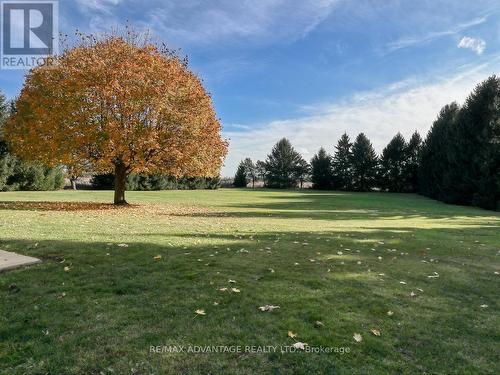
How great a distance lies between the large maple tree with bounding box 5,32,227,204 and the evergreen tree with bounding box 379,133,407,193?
→ 2158 inches

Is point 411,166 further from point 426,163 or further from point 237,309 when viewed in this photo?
point 237,309

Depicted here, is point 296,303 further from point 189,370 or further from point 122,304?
point 122,304

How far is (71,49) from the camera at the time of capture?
19.7 m

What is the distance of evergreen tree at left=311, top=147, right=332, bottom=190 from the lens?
2879 inches

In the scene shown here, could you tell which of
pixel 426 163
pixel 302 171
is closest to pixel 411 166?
pixel 426 163

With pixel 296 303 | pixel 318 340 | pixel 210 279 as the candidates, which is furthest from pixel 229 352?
pixel 210 279

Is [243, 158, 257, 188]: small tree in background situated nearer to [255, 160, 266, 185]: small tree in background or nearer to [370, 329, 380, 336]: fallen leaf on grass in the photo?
[255, 160, 266, 185]: small tree in background

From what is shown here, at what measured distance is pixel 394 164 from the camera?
67.7 meters

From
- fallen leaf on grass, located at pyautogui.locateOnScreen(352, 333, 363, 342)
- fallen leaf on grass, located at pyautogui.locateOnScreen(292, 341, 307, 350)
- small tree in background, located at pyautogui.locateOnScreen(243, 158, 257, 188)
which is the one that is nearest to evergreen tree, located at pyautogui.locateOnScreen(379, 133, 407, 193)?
small tree in background, located at pyautogui.locateOnScreen(243, 158, 257, 188)

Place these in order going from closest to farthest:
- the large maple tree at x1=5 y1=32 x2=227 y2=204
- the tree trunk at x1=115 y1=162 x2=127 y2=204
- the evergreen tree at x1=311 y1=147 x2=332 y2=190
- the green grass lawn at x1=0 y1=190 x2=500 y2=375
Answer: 1. the green grass lawn at x1=0 y1=190 x2=500 y2=375
2. the large maple tree at x1=5 y1=32 x2=227 y2=204
3. the tree trunk at x1=115 y1=162 x2=127 y2=204
4. the evergreen tree at x1=311 y1=147 x2=332 y2=190

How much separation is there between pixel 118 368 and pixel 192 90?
18.3 metres

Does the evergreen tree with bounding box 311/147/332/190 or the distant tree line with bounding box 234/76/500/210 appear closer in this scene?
the distant tree line with bounding box 234/76/500/210

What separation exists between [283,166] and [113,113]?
203 ft

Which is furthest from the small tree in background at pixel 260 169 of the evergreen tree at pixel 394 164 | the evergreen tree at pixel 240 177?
the evergreen tree at pixel 394 164
